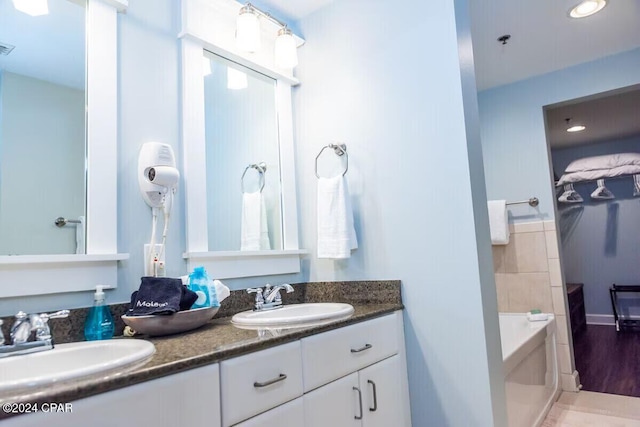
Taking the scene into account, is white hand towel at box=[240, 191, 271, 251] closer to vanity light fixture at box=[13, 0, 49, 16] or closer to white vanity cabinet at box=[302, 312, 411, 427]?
white vanity cabinet at box=[302, 312, 411, 427]

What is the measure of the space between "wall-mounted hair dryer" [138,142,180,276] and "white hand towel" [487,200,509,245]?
7.90 ft

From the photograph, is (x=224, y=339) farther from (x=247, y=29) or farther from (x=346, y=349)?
(x=247, y=29)

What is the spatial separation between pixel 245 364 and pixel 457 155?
112 centimetres

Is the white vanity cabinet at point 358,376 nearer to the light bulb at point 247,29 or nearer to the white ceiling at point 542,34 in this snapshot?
the light bulb at point 247,29

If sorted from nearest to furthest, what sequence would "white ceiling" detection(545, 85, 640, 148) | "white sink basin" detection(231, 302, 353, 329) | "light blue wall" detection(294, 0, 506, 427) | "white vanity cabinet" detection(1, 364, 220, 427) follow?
"white vanity cabinet" detection(1, 364, 220, 427) → "white sink basin" detection(231, 302, 353, 329) → "light blue wall" detection(294, 0, 506, 427) → "white ceiling" detection(545, 85, 640, 148)

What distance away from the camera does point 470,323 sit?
152cm

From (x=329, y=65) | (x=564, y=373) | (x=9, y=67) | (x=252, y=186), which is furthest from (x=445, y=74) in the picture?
(x=564, y=373)

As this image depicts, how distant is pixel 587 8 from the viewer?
7.30ft

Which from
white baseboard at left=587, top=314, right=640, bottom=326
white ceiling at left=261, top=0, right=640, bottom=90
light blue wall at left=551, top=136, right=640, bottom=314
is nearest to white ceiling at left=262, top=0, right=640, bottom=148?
white ceiling at left=261, top=0, right=640, bottom=90

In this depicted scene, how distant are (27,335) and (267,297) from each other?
88 cm

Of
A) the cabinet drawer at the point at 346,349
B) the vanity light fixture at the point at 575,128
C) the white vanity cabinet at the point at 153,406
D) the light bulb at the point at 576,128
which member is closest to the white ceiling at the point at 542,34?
the vanity light fixture at the point at 575,128

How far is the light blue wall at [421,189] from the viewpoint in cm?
153

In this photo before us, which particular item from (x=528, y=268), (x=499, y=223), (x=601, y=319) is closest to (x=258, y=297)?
(x=499, y=223)

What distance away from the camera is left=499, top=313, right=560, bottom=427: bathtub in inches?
75.1
